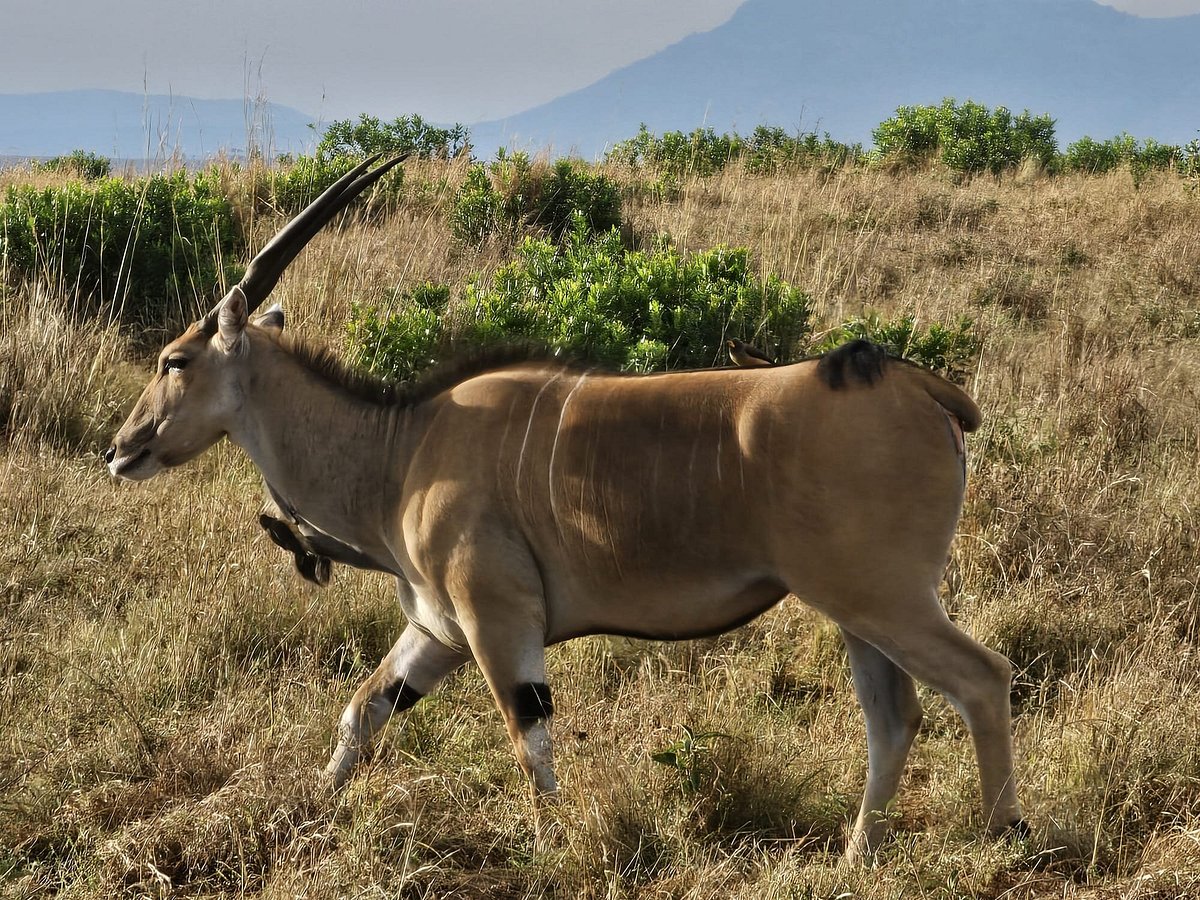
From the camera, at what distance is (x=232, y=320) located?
428 cm

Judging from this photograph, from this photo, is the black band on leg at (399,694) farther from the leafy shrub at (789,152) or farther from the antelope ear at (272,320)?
the leafy shrub at (789,152)

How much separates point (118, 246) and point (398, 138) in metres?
8.42

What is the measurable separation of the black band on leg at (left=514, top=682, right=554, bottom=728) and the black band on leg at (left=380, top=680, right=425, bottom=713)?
0.70m

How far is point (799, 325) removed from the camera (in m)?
8.12

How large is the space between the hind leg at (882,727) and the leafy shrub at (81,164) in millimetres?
15786

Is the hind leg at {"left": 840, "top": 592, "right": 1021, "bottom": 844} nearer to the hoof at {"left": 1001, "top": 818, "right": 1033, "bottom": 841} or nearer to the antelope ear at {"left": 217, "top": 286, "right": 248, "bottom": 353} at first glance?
the hoof at {"left": 1001, "top": 818, "right": 1033, "bottom": 841}

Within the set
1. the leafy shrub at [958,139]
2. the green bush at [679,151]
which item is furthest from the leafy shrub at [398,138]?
the leafy shrub at [958,139]

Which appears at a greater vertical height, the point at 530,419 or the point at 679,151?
the point at 679,151

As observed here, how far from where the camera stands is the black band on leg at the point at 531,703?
12.6 feet

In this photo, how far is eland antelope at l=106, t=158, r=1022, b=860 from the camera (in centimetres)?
353

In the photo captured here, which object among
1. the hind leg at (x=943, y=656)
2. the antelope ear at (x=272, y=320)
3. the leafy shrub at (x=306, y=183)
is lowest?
the hind leg at (x=943, y=656)

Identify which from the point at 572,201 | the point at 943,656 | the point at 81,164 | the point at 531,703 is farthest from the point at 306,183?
the point at 943,656

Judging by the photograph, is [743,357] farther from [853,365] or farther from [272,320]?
[272,320]

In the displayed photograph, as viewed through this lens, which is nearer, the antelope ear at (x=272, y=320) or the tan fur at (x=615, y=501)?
the tan fur at (x=615, y=501)
